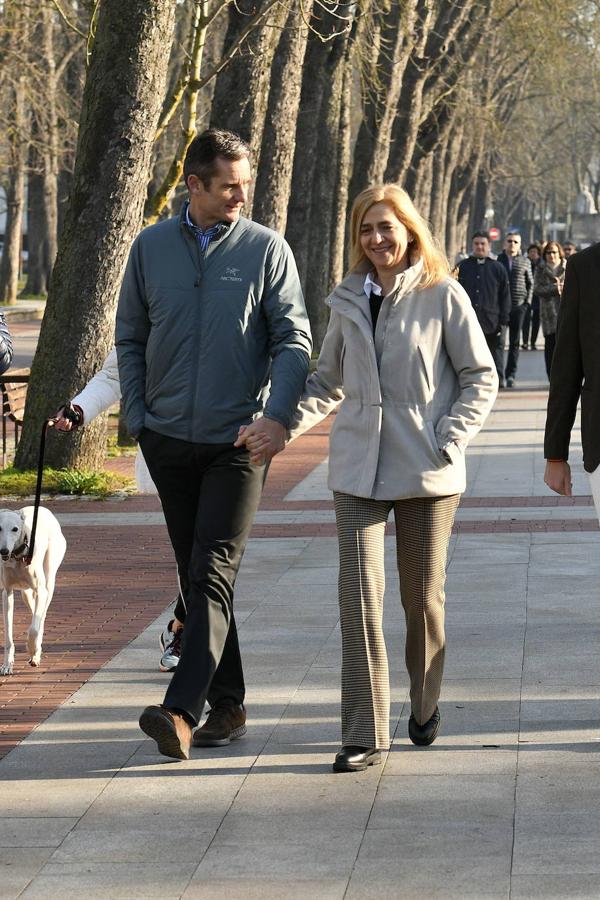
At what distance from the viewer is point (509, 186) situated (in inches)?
3738

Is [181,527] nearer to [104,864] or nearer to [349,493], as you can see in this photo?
[349,493]

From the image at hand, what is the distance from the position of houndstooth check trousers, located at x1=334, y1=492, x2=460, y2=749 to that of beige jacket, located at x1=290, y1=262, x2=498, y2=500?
114 mm

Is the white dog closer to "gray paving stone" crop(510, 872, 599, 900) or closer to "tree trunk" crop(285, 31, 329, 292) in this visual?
"gray paving stone" crop(510, 872, 599, 900)

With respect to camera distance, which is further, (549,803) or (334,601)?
(334,601)

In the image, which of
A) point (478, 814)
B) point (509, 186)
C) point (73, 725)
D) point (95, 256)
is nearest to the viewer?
point (478, 814)

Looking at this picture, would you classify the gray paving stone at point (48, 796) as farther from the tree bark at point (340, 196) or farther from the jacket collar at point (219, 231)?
the tree bark at point (340, 196)

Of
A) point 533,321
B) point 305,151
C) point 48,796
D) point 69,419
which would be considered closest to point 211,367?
point 69,419

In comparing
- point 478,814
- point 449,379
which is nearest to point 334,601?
point 449,379

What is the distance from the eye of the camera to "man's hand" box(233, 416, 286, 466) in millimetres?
5566

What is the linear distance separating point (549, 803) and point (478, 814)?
0.80 feet

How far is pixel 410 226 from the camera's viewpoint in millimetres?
5730

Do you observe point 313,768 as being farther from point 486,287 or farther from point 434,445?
point 486,287

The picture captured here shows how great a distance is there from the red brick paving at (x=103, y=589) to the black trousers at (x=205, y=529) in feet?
2.77

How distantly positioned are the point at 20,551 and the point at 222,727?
5.16 feet
